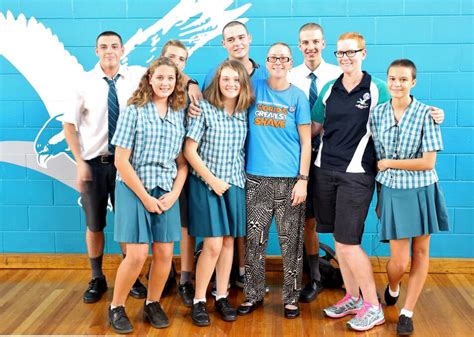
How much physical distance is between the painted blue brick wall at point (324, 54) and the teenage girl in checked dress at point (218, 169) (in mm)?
872

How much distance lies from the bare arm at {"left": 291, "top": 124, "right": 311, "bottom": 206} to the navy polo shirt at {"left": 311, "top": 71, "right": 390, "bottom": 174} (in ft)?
0.32

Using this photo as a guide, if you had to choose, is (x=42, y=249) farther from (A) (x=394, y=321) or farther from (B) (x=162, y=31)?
(A) (x=394, y=321)

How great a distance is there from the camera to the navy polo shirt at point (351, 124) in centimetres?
320

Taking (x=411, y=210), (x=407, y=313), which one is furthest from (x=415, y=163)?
(x=407, y=313)

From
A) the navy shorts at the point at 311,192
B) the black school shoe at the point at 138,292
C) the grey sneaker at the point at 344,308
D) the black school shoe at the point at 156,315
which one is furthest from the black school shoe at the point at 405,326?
the black school shoe at the point at 138,292

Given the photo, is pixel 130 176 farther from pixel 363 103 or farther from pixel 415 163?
pixel 415 163

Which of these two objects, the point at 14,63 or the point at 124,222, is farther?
the point at 14,63

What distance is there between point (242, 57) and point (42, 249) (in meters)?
1.95

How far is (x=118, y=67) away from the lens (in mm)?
3592

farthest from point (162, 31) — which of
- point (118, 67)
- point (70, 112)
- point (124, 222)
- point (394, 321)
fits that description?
point (394, 321)

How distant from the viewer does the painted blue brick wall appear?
3.98m

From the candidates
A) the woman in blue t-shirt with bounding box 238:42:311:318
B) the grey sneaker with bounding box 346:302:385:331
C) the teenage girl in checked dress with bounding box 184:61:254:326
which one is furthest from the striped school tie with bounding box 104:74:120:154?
the grey sneaker with bounding box 346:302:385:331

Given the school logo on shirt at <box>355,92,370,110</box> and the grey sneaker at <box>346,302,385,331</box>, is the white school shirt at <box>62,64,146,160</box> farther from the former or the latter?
the grey sneaker at <box>346,302,385,331</box>

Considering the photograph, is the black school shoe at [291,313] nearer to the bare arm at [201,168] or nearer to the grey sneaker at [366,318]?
the grey sneaker at [366,318]
